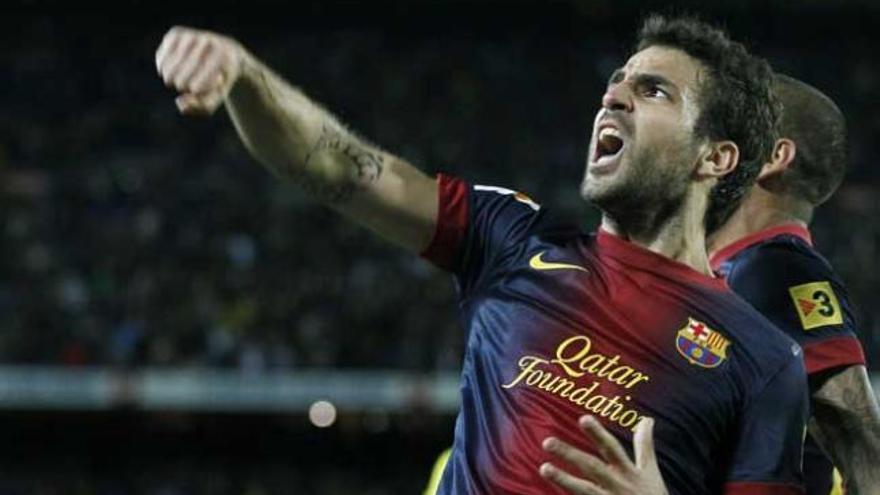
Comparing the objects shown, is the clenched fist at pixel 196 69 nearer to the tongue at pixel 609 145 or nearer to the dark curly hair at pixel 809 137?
the tongue at pixel 609 145

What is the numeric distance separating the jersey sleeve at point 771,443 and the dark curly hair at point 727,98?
0.46 m

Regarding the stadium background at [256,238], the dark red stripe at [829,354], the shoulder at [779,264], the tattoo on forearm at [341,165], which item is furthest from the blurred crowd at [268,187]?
the tattoo on forearm at [341,165]

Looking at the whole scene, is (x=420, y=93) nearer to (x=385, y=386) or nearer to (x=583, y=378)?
(x=385, y=386)

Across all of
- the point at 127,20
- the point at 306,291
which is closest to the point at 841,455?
the point at 306,291

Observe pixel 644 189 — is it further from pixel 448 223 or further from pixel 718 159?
pixel 448 223

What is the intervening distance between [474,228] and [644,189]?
339mm

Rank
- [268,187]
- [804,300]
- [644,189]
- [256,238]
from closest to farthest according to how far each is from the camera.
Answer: [644,189], [804,300], [256,238], [268,187]

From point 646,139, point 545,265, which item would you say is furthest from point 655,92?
point 545,265

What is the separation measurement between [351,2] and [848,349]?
62.0 feet

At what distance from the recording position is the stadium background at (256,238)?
50.0ft

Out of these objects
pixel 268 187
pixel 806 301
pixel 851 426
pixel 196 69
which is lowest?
pixel 268 187

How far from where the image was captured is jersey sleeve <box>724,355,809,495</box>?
9.48 ft

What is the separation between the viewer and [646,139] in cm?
307

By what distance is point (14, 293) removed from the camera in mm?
15820
